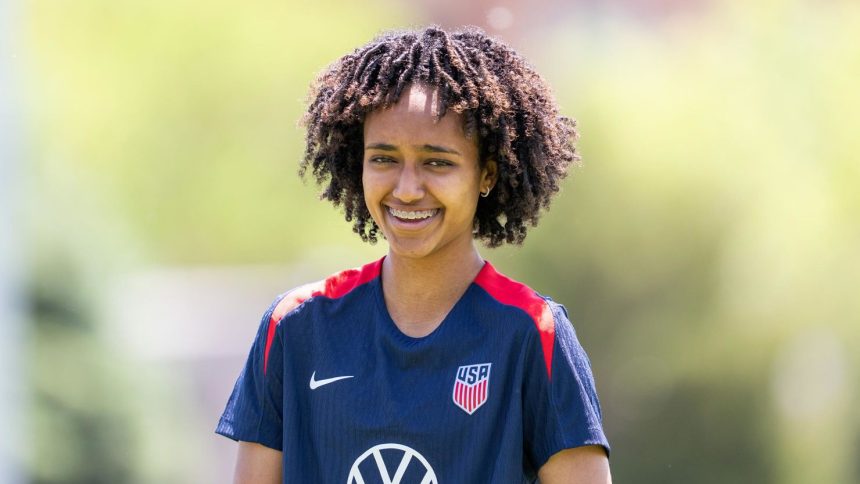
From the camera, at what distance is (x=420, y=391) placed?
213cm

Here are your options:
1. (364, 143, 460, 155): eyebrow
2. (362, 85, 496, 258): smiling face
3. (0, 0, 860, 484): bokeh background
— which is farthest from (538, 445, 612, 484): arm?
(0, 0, 860, 484): bokeh background

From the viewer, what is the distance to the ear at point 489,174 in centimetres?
229

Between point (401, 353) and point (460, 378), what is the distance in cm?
12

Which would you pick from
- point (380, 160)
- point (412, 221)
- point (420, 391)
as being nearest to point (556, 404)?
point (420, 391)

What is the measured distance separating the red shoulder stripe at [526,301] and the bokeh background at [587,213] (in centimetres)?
247

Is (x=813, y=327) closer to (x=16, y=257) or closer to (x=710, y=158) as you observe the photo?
(x=710, y=158)

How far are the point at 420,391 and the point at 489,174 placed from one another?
45 cm

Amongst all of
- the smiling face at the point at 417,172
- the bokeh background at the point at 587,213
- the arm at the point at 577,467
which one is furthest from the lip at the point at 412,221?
the bokeh background at the point at 587,213

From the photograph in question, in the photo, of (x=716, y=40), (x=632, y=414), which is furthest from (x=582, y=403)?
(x=716, y=40)

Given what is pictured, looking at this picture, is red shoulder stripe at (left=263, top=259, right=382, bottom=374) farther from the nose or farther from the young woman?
the nose

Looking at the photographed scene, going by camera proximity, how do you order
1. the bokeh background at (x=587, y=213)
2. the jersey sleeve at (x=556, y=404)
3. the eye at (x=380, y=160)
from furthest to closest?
1. the bokeh background at (x=587, y=213)
2. the eye at (x=380, y=160)
3. the jersey sleeve at (x=556, y=404)

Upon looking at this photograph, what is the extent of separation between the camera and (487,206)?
241cm

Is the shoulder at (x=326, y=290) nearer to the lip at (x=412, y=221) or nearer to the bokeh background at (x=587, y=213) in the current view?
the lip at (x=412, y=221)

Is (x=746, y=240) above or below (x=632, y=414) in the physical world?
above
